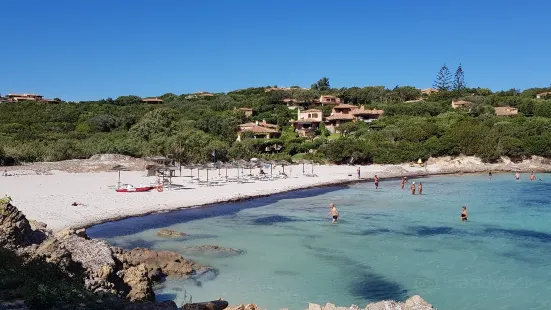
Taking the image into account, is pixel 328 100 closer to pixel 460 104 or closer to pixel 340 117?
pixel 340 117

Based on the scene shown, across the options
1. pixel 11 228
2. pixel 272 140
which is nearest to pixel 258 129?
pixel 272 140

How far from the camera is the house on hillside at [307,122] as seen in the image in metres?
65.1

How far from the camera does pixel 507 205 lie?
26.4 meters

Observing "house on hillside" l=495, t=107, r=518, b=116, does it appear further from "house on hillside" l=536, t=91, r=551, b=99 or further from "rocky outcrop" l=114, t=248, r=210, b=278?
"rocky outcrop" l=114, t=248, r=210, b=278

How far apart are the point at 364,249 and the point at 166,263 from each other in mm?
6837

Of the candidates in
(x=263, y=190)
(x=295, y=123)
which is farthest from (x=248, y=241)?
(x=295, y=123)

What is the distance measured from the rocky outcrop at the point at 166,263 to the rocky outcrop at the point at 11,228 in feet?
7.99

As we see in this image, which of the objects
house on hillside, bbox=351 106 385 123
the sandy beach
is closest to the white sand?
the sandy beach

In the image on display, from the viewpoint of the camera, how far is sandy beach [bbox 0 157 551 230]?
19078 mm

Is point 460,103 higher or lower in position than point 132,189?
higher

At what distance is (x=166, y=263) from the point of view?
1275 centimetres

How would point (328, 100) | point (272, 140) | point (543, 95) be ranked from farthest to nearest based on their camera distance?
point (328, 100)
point (543, 95)
point (272, 140)

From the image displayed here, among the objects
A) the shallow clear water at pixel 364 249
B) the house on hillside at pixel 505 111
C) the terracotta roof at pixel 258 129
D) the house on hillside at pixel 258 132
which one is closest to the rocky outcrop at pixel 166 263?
the shallow clear water at pixel 364 249

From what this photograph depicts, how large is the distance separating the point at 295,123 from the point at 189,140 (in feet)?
97.7
